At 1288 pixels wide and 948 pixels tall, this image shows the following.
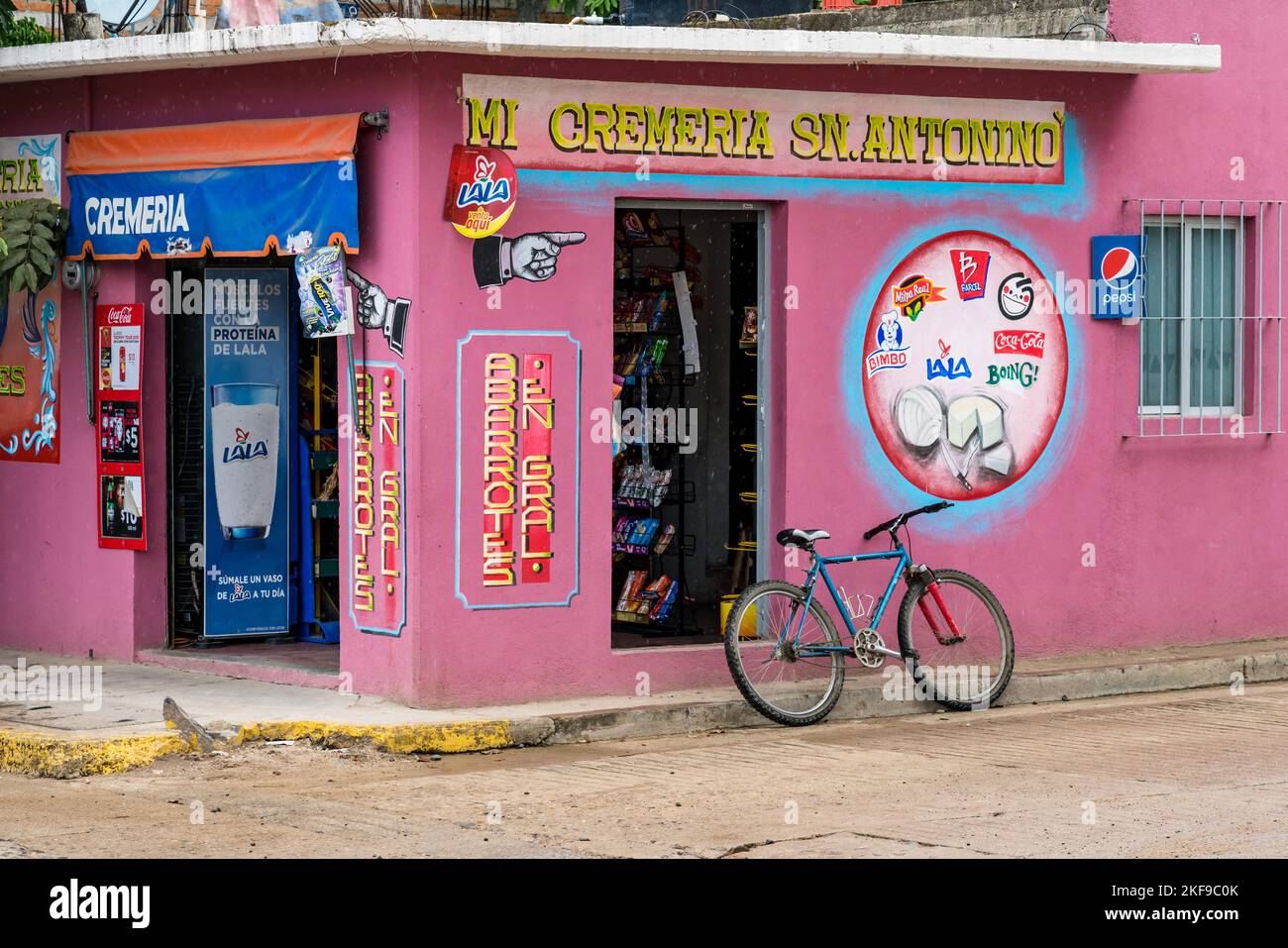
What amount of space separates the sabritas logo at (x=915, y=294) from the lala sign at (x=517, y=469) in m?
2.42

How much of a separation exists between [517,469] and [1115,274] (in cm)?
436

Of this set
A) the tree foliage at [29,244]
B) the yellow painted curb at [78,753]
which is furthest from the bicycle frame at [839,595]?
the tree foliage at [29,244]

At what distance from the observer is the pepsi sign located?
1293cm

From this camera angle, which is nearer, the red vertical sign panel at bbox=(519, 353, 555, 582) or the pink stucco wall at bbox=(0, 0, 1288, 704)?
the pink stucco wall at bbox=(0, 0, 1288, 704)

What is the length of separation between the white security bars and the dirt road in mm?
2985

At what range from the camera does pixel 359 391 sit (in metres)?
11.3

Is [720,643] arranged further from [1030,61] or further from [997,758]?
[1030,61]

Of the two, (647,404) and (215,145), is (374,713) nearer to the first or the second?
(647,404)

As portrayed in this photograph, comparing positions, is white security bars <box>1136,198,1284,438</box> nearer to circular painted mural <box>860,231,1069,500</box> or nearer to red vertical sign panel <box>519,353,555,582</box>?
circular painted mural <box>860,231,1069,500</box>

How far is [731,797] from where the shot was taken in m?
9.15

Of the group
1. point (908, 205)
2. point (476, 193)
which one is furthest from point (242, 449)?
point (908, 205)

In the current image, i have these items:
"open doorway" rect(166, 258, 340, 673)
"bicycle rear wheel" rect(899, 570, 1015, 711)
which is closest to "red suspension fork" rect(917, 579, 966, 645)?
"bicycle rear wheel" rect(899, 570, 1015, 711)
